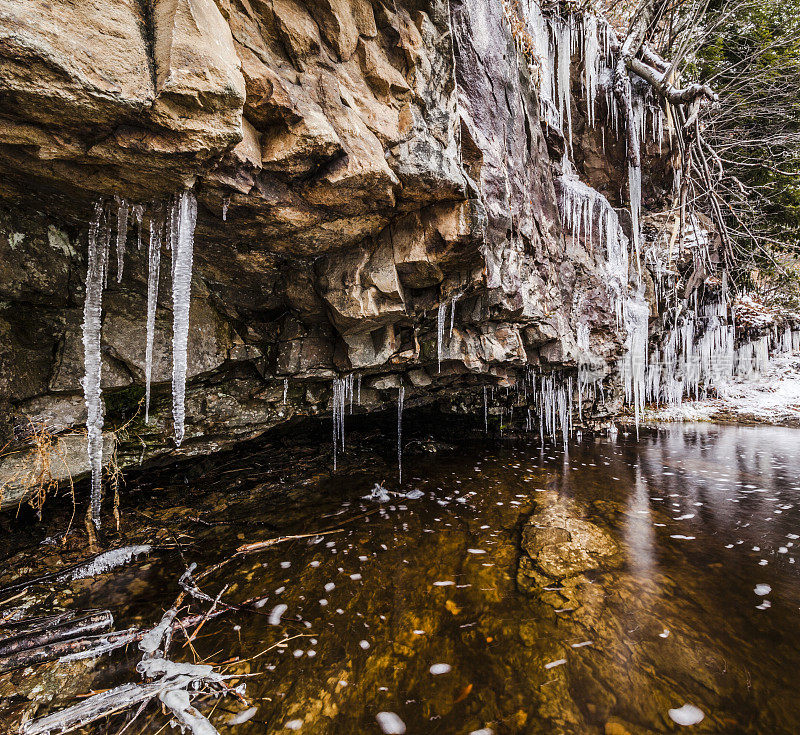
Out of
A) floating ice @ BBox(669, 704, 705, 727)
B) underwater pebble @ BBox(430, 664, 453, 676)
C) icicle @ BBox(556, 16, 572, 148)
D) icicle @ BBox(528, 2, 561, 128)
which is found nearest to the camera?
floating ice @ BBox(669, 704, 705, 727)

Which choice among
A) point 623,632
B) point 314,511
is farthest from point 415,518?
point 623,632

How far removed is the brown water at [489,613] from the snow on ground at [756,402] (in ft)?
42.9

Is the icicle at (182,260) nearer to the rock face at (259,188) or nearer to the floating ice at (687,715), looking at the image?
the rock face at (259,188)

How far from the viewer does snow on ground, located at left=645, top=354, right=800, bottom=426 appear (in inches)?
649

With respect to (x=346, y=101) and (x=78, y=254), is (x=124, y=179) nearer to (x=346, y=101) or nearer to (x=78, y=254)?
(x=78, y=254)

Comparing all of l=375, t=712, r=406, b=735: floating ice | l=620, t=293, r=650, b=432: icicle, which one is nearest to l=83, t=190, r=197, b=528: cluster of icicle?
l=375, t=712, r=406, b=735: floating ice

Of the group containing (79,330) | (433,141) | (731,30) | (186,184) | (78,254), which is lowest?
(79,330)

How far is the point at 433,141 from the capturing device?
3902 millimetres

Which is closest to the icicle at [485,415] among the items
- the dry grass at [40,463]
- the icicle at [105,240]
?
the icicle at [105,240]

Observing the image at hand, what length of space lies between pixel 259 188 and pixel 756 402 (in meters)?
27.0

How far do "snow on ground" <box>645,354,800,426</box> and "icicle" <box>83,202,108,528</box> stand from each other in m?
21.1

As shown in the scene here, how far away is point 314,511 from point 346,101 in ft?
20.2

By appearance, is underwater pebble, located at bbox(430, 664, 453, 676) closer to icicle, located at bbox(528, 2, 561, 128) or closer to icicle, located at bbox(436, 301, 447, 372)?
icicle, located at bbox(436, 301, 447, 372)

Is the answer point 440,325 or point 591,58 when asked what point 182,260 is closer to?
point 440,325
